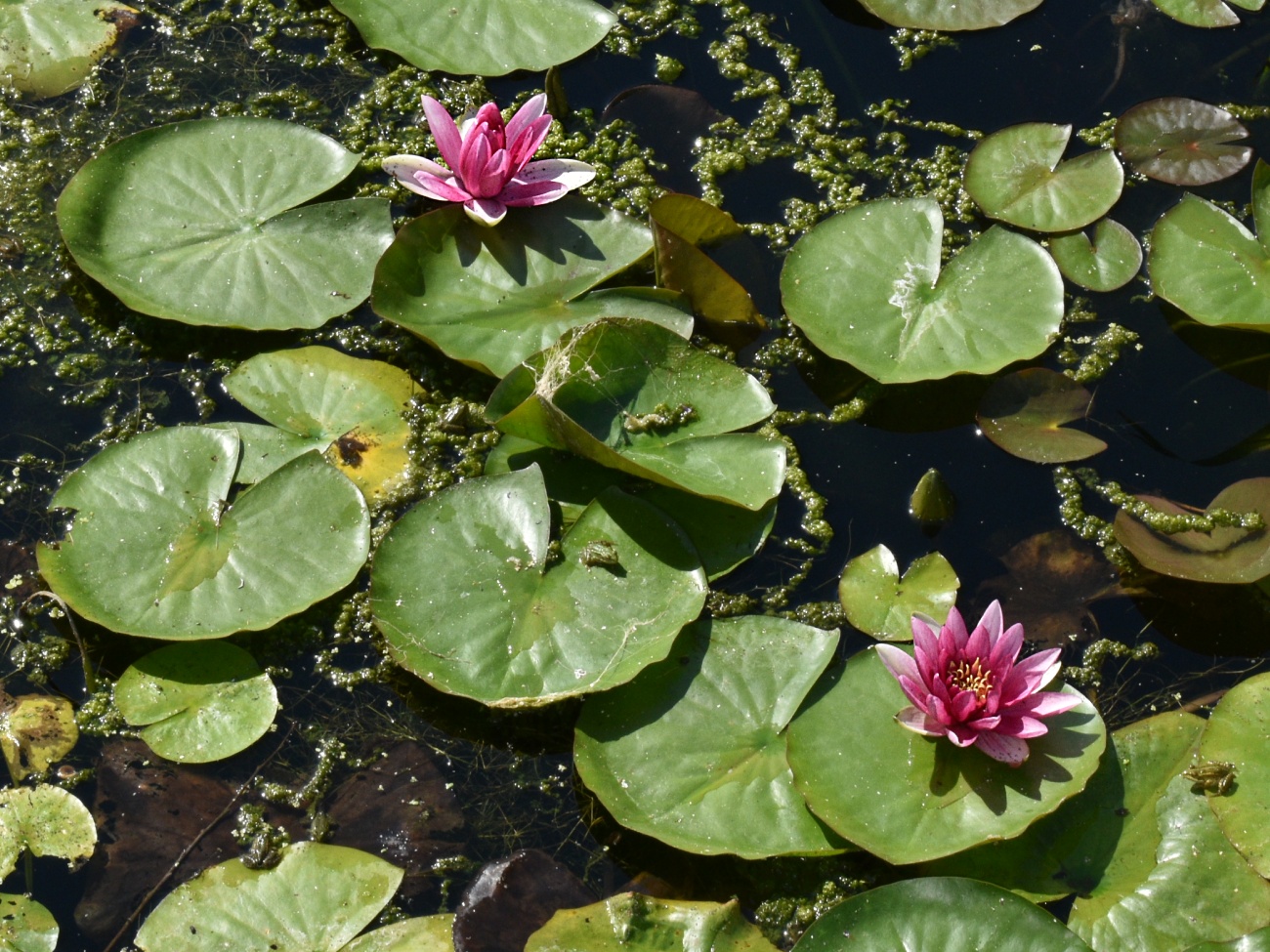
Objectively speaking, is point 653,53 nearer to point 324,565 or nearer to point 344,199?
point 344,199

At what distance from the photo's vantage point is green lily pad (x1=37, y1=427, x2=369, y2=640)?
257 cm

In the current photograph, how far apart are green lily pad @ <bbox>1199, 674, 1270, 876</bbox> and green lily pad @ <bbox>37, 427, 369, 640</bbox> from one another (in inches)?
79.8

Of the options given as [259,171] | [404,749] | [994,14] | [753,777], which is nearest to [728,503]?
[753,777]

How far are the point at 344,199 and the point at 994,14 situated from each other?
7.52ft

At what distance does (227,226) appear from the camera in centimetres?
314

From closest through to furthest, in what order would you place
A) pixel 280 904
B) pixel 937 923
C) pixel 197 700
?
pixel 937 923
pixel 280 904
pixel 197 700

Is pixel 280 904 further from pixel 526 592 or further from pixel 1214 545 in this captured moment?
pixel 1214 545

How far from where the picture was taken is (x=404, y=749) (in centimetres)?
258

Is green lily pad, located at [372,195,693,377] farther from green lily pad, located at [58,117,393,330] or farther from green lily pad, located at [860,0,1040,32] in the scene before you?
green lily pad, located at [860,0,1040,32]

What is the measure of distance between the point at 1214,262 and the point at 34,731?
134 inches

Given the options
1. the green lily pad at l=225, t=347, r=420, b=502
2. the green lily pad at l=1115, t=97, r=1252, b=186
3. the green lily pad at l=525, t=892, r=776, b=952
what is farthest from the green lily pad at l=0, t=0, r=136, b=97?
the green lily pad at l=1115, t=97, r=1252, b=186

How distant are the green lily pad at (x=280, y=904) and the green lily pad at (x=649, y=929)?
1.26ft

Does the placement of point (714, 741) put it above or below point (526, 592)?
below

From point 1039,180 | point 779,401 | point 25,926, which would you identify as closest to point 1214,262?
point 1039,180
